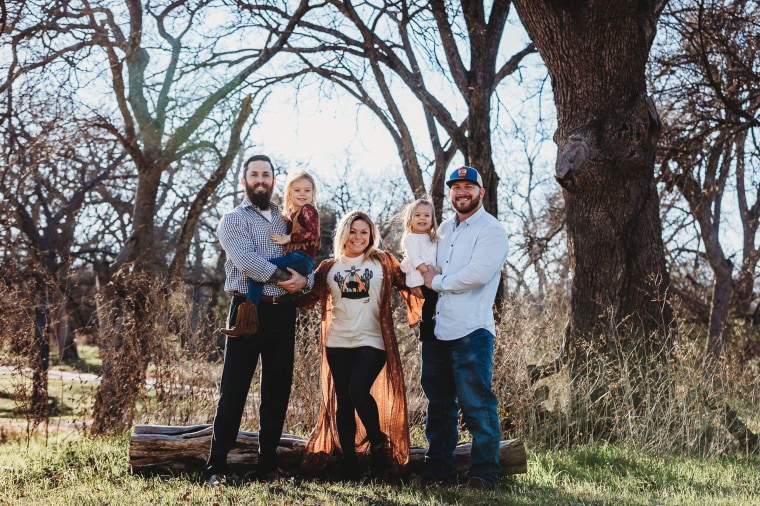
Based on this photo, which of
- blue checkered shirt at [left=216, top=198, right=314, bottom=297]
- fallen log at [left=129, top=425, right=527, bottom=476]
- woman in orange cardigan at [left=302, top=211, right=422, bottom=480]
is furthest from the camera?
fallen log at [left=129, top=425, right=527, bottom=476]

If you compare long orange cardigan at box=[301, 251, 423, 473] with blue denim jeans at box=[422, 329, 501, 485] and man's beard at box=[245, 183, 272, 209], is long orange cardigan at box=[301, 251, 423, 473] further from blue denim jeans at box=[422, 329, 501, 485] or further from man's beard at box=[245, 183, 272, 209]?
man's beard at box=[245, 183, 272, 209]

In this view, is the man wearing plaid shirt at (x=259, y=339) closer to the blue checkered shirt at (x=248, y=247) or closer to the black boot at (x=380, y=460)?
the blue checkered shirt at (x=248, y=247)

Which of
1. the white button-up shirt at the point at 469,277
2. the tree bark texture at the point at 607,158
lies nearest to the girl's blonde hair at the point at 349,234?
the white button-up shirt at the point at 469,277

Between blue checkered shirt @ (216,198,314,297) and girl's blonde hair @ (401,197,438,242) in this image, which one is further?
girl's blonde hair @ (401,197,438,242)

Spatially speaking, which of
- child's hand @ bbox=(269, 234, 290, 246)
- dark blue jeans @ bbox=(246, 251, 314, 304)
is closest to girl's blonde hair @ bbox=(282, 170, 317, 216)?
child's hand @ bbox=(269, 234, 290, 246)

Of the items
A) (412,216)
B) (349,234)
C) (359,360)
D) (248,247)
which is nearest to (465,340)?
(359,360)

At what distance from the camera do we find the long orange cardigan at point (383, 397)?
5.07m

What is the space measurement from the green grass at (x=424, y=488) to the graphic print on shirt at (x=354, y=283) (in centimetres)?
129

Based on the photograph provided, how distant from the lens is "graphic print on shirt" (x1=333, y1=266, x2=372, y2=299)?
16.5ft

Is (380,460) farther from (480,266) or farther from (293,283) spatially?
(480,266)

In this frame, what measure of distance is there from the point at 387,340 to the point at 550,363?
10.5 ft

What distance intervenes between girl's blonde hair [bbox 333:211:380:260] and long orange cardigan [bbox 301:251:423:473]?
65mm

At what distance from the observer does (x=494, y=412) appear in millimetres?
4832

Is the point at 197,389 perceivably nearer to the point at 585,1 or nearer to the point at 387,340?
the point at 387,340
